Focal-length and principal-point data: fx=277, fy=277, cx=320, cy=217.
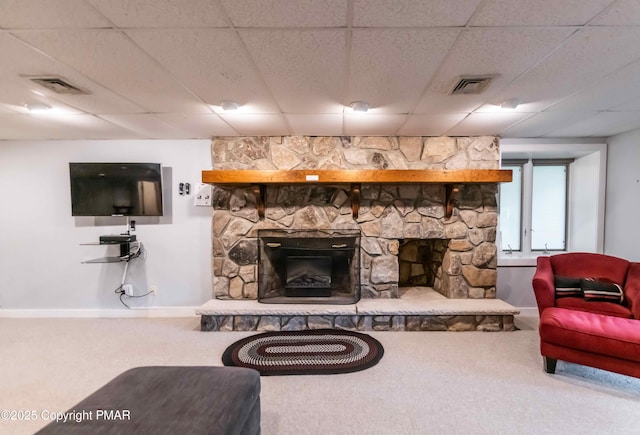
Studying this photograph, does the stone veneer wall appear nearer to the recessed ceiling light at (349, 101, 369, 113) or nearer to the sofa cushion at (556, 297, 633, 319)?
the sofa cushion at (556, 297, 633, 319)

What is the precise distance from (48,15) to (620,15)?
8.35ft

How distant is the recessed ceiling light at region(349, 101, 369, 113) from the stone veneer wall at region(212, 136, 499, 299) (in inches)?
33.7

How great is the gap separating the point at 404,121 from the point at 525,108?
3.19ft

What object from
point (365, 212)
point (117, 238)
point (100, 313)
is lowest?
point (100, 313)

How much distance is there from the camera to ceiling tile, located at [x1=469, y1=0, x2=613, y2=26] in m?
1.17

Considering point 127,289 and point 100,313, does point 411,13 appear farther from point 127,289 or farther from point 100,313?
point 100,313

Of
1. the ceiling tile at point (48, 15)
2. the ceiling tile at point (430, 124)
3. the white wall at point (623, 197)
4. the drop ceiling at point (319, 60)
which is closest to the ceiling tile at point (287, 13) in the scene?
the drop ceiling at point (319, 60)

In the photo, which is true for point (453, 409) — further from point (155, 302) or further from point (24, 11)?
point (155, 302)

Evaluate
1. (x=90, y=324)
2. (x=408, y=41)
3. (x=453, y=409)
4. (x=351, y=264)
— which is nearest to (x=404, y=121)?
(x=408, y=41)

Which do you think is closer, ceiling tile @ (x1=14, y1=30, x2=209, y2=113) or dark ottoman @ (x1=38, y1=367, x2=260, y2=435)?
dark ottoman @ (x1=38, y1=367, x2=260, y2=435)

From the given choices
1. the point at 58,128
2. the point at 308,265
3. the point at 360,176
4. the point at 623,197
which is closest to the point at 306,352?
the point at 308,265

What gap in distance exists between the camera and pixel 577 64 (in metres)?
1.64

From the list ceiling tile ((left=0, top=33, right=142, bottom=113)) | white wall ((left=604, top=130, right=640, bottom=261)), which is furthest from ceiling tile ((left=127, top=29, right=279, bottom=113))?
white wall ((left=604, top=130, right=640, bottom=261))

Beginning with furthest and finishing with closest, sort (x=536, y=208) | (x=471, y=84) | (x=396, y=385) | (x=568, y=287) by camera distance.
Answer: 1. (x=536, y=208)
2. (x=568, y=287)
3. (x=396, y=385)
4. (x=471, y=84)
